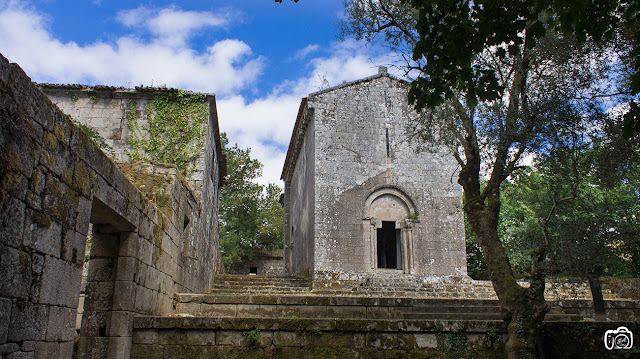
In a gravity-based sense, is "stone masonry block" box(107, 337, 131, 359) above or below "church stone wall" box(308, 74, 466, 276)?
below

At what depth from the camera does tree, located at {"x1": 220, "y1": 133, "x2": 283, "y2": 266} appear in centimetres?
2773

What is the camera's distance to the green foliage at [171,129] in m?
12.8

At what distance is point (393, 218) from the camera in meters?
15.7

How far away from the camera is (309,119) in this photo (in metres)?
17.2

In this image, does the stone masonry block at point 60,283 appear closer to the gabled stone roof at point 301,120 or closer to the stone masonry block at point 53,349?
the stone masonry block at point 53,349

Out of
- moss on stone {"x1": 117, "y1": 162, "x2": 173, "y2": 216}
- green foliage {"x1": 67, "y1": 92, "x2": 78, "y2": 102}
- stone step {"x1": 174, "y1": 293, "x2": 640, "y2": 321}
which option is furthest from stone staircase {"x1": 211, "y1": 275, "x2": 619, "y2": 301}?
green foliage {"x1": 67, "y1": 92, "x2": 78, "y2": 102}

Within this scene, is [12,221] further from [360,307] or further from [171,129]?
[171,129]

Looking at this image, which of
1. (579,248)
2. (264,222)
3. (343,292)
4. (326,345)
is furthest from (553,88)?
(264,222)

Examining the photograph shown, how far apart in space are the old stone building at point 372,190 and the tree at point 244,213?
1154 centimetres

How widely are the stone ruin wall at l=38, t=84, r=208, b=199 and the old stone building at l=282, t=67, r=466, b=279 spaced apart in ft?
15.3

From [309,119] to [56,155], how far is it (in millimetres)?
13272

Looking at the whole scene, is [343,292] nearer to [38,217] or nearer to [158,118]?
[158,118]

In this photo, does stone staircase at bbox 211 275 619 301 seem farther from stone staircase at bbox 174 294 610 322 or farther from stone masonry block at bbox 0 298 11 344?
stone masonry block at bbox 0 298 11 344

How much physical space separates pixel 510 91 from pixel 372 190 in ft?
26.4
